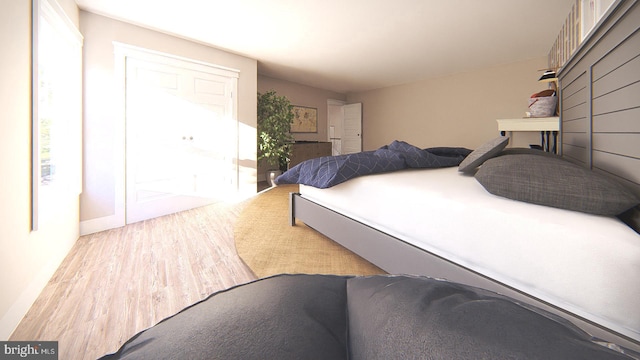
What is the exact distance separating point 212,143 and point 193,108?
1.64ft

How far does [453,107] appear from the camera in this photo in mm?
5406

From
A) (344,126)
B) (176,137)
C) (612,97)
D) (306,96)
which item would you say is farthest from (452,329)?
(344,126)

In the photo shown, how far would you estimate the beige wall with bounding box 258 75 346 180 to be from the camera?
5.58 metres

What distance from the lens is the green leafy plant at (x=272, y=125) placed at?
15.4ft

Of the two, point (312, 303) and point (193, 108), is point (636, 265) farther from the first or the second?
point (193, 108)

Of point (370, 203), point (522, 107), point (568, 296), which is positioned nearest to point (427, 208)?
point (370, 203)

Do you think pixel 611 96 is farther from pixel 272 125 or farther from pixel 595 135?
pixel 272 125

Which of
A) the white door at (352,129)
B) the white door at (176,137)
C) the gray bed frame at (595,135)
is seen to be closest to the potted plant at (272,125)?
the white door at (176,137)

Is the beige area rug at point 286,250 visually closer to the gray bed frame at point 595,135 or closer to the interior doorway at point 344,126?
the gray bed frame at point 595,135

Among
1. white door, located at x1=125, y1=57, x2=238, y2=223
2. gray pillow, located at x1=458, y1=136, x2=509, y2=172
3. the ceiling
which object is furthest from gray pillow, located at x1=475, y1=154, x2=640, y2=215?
white door, located at x1=125, y1=57, x2=238, y2=223

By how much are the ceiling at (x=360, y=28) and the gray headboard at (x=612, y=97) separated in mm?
1565

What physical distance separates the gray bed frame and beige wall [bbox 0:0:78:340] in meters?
1.72

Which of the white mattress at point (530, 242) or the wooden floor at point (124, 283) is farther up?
the white mattress at point (530, 242)

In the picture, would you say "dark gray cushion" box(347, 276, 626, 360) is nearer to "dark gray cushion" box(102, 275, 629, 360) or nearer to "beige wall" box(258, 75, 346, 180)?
"dark gray cushion" box(102, 275, 629, 360)
